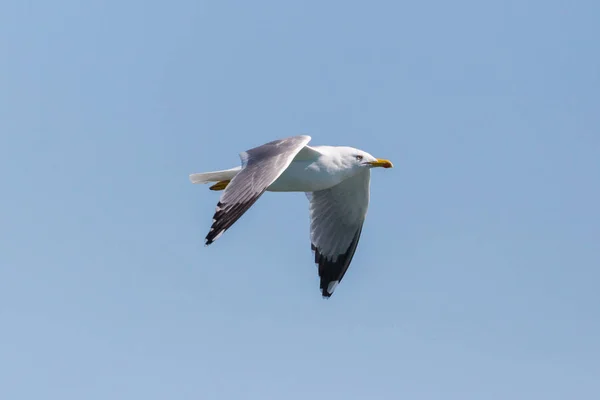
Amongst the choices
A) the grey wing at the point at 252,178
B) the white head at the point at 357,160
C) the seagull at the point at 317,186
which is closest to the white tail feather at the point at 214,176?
the seagull at the point at 317,186

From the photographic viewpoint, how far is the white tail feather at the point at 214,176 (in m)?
11.2

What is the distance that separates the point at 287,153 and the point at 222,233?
1477mm

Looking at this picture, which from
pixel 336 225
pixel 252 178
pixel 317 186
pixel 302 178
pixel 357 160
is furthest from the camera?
pixel 336 225

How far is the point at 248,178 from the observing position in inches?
396

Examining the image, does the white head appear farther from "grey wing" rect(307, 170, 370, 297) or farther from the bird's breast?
"grey wing" rect(307, 170, 370, 297)

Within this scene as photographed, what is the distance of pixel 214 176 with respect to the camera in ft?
37.2

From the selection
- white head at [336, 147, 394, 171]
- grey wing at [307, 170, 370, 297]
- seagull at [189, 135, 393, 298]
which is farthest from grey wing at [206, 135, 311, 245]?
grey wing at [307, 170, 370, 297]

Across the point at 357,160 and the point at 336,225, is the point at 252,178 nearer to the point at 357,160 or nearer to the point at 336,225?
the point at 357,160

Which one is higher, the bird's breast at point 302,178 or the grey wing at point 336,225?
the bird's breast at point 302,178

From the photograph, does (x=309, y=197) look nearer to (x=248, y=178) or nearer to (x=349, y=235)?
(x=349, y=235)

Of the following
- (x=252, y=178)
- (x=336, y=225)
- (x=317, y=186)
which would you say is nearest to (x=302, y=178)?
(x=317, y=186)

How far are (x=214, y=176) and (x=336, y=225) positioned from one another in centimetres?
205

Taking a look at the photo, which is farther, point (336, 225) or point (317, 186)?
point (336, 225)

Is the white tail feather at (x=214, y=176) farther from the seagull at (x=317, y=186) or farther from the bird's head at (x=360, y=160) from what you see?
the bird's head at (x=360, y=160)
